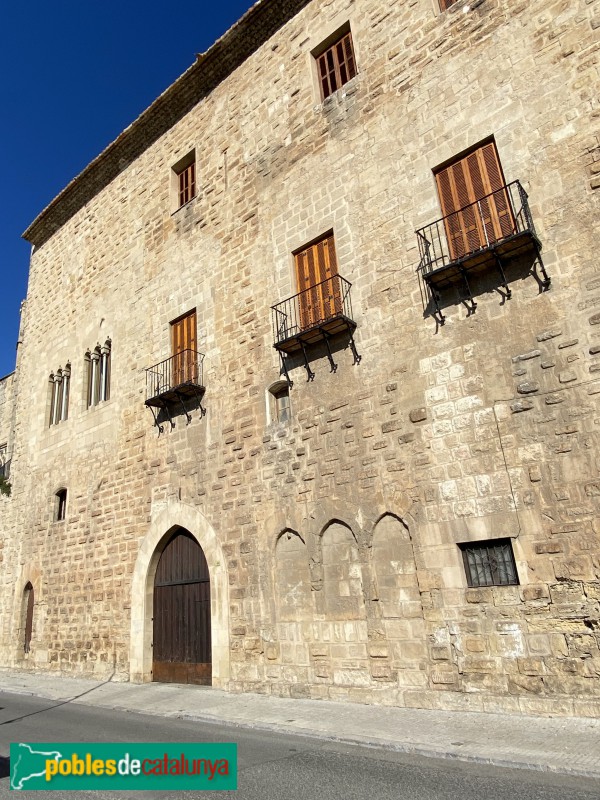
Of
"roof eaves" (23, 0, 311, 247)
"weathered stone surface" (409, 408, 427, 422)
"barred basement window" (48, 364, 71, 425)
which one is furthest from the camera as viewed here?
"barred basement window" (48, 364, 71, 425)

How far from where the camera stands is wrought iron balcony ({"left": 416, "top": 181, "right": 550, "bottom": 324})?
755 cm

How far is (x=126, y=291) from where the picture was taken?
48.1 feet

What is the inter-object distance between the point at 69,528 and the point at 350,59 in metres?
12.5

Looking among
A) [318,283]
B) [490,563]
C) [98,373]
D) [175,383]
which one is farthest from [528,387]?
[98,373]

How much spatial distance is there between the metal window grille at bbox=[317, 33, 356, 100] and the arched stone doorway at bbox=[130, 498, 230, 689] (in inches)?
349

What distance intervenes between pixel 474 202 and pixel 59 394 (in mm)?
13010

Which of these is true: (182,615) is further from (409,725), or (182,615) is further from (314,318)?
(314,318)

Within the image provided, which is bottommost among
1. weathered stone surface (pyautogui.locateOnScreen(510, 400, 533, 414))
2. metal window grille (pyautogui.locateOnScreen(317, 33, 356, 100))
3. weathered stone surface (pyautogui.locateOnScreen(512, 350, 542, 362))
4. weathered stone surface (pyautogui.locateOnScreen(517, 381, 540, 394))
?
weathered stone surface (pyautogui.locateOnScreen(510, 400, 533, 414))

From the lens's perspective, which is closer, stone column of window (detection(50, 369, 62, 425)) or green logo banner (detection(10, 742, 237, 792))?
green logo banner (detection(10, 742, 237, 792))

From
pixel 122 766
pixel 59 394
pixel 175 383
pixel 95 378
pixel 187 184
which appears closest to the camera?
pixel 122 766

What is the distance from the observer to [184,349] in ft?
41.0

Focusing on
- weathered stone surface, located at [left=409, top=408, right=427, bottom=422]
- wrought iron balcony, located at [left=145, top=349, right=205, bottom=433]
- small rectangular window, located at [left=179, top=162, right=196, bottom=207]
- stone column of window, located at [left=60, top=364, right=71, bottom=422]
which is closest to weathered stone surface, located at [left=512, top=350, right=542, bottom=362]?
weathered stone surface, located at [left=409, top=408, right=427, bottom=422]

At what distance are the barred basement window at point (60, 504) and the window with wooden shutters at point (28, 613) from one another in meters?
2.05

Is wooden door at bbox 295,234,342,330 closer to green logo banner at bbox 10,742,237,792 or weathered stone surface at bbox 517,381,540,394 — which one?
weathered stone surface at bbox 517,381,540,394
